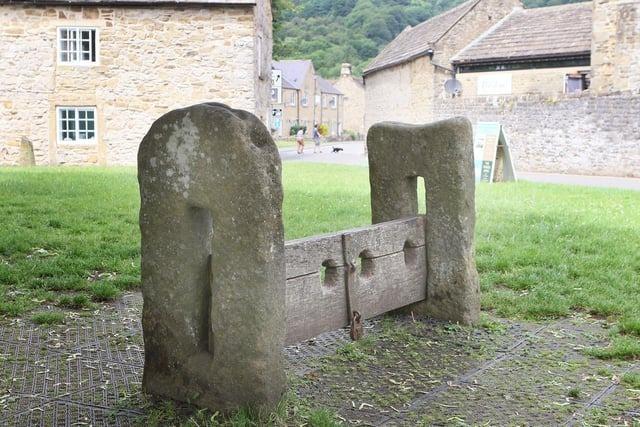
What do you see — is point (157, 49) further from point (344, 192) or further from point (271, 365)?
point (271, 365)

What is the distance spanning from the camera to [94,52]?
22.6 metres

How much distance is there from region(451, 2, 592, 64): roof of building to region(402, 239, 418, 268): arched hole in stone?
2454cm

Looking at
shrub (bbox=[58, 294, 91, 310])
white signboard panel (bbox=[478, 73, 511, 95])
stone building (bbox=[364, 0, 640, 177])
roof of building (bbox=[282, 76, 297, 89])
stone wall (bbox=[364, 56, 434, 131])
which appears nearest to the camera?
shrub (bbox=[58, 294, 91, 310])

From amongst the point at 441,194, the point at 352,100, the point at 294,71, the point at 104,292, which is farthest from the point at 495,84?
the point at 352,100

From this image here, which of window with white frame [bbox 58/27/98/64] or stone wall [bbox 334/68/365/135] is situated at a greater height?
stone wall [bbox 334/68/365/135]

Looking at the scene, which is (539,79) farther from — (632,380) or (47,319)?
(47,319)

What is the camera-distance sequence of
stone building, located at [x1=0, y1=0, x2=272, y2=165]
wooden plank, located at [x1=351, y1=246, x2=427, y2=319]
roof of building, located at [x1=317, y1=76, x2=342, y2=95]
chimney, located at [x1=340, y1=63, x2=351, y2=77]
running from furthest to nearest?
1. chimney, located at [x1=340, y1=63, x2=351, y2=77]
2. roof of building, located at [x1=317, y1=76, x2=342, y2=95]
3. stone building, located at [x1=0, y1=0, x2=272, y2=165]
4. wooden plank, located at [x1=351, y1=246, x2=427, y2=319]

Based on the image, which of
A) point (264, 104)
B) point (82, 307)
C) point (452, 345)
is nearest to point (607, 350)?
point (452, 345)

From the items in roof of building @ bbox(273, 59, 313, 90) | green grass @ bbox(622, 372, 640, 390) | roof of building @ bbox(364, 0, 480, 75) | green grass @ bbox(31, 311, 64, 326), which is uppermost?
roof of building @ bbox(273, 59, 313, 90)

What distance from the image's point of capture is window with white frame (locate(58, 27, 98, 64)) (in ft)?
73.5

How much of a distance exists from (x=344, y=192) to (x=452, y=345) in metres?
8.95

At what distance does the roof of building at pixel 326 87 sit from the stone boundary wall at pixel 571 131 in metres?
59.4

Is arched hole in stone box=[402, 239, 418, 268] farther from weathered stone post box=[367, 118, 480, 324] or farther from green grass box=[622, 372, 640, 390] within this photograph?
green grass box=[622, 372, 640, 390]

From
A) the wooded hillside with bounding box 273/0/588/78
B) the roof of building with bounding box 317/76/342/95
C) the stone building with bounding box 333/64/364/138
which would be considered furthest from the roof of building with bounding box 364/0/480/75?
the stone building with bounding box 333/64/364/138
